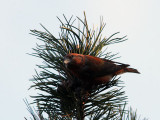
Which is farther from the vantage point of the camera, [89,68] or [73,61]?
[89,68]

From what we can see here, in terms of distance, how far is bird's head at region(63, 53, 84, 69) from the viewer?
86.0 inches

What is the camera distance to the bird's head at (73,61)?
7.17 ft

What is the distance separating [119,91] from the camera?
245cm

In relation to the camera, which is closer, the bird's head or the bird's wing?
the bird's head

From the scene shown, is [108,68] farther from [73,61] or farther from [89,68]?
[73,61]

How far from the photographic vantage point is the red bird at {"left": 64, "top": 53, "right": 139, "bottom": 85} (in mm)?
2231

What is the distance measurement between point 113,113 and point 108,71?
1.50 feet

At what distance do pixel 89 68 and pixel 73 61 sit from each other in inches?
11.6

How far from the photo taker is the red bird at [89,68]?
2.23 m

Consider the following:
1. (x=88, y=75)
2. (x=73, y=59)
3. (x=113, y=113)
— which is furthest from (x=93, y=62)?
(x=113, y=113)

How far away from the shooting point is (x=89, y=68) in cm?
242

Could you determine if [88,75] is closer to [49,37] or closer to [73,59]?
[73,59]

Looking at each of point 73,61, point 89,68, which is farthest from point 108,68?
point 73,61

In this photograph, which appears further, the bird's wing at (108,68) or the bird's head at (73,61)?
the bird's wing at (108,68)
